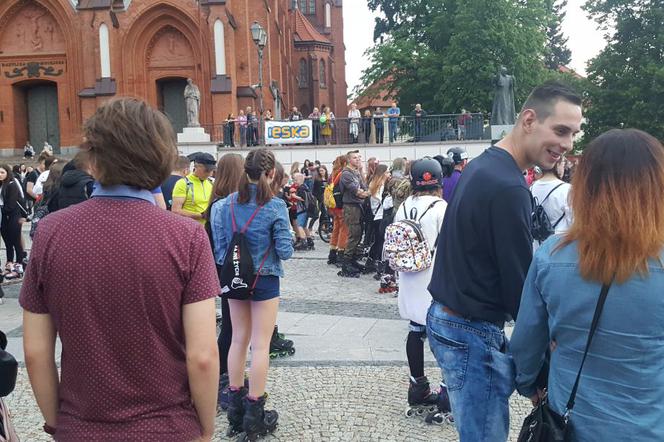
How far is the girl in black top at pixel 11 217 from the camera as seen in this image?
10188 millimetres

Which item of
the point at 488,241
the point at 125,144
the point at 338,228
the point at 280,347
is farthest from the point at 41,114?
the point at 488,241

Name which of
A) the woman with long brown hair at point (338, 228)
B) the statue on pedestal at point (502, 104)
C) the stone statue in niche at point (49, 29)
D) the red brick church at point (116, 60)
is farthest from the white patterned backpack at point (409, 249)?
the stone statue in niche at point (49, 29)

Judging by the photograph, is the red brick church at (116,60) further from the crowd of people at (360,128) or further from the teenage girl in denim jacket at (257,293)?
the teenage girl in denim jacket at (257,293)

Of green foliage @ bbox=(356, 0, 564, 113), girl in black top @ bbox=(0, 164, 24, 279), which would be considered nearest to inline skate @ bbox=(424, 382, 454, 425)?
girl in black top @ bbox=(0, 164, 24, 279)

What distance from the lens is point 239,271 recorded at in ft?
14.7

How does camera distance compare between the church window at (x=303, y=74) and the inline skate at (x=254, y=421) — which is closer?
the inline skate at (x=254, y=421)

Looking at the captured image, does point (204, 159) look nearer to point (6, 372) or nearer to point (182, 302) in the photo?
point (6, 372)

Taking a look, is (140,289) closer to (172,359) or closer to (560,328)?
(172,359)

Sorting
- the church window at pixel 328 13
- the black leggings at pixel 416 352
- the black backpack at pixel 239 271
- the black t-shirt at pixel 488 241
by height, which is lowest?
the black leggings at pixel 416 352

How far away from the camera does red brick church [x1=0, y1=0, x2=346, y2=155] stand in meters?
31.1

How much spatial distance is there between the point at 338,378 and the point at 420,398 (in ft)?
3.30

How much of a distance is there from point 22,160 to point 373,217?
24.4m

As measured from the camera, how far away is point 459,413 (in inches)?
114

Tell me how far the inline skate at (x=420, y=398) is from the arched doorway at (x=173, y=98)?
30.5 meters
